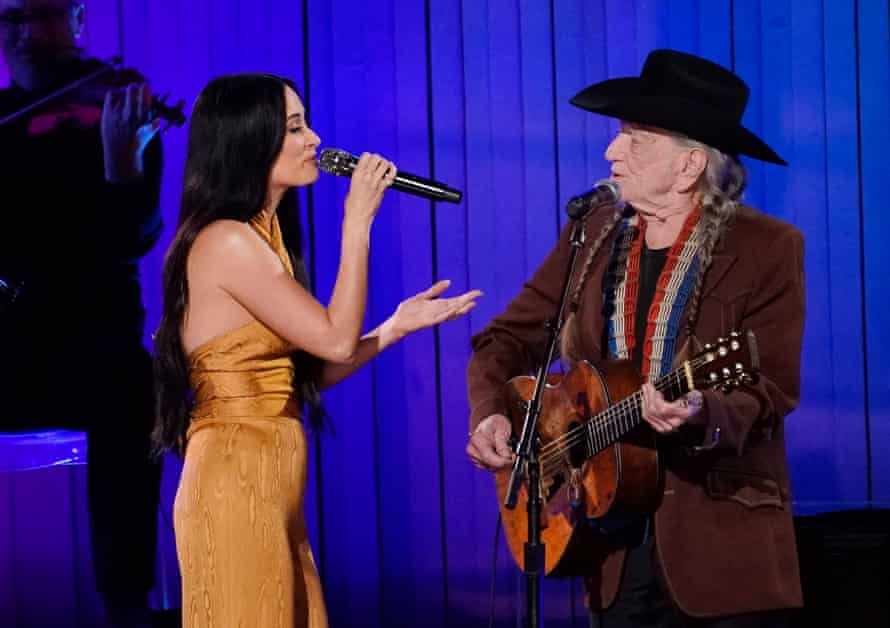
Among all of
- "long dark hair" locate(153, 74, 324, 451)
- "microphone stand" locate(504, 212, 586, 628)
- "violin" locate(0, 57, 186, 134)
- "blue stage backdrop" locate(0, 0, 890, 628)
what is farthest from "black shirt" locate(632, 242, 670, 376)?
"violin" locate(0, 57, 186, 134)

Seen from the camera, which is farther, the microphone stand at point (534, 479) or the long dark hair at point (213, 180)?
the long dark hair at point (213, 180)

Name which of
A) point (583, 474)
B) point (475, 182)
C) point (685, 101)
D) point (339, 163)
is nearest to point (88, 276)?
point (475, 182)

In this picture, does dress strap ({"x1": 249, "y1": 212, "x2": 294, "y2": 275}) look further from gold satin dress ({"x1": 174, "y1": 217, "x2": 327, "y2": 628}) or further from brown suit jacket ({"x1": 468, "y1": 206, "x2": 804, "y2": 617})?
brown suit jacket ({"x1": 468, "y1": 206, "x2": 804, "y2": 617})

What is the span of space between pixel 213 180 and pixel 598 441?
971 millimetres

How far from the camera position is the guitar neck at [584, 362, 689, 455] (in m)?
2.46

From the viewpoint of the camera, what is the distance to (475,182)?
483cm

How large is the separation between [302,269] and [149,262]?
234cm

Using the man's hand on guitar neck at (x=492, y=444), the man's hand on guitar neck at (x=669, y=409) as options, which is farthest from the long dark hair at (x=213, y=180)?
the man's hand on guitar neck at (x=669, y=409)

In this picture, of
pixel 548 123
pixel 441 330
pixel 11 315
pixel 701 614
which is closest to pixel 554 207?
pixel 548 123

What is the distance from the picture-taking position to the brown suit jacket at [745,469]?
2506mm

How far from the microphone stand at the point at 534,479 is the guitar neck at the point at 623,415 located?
182 mm

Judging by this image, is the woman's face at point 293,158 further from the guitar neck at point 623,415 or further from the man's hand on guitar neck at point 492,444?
the guitar neck at point 623,415

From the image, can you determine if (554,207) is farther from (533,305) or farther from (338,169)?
(338,169)

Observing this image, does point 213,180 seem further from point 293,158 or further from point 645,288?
point 645,288
